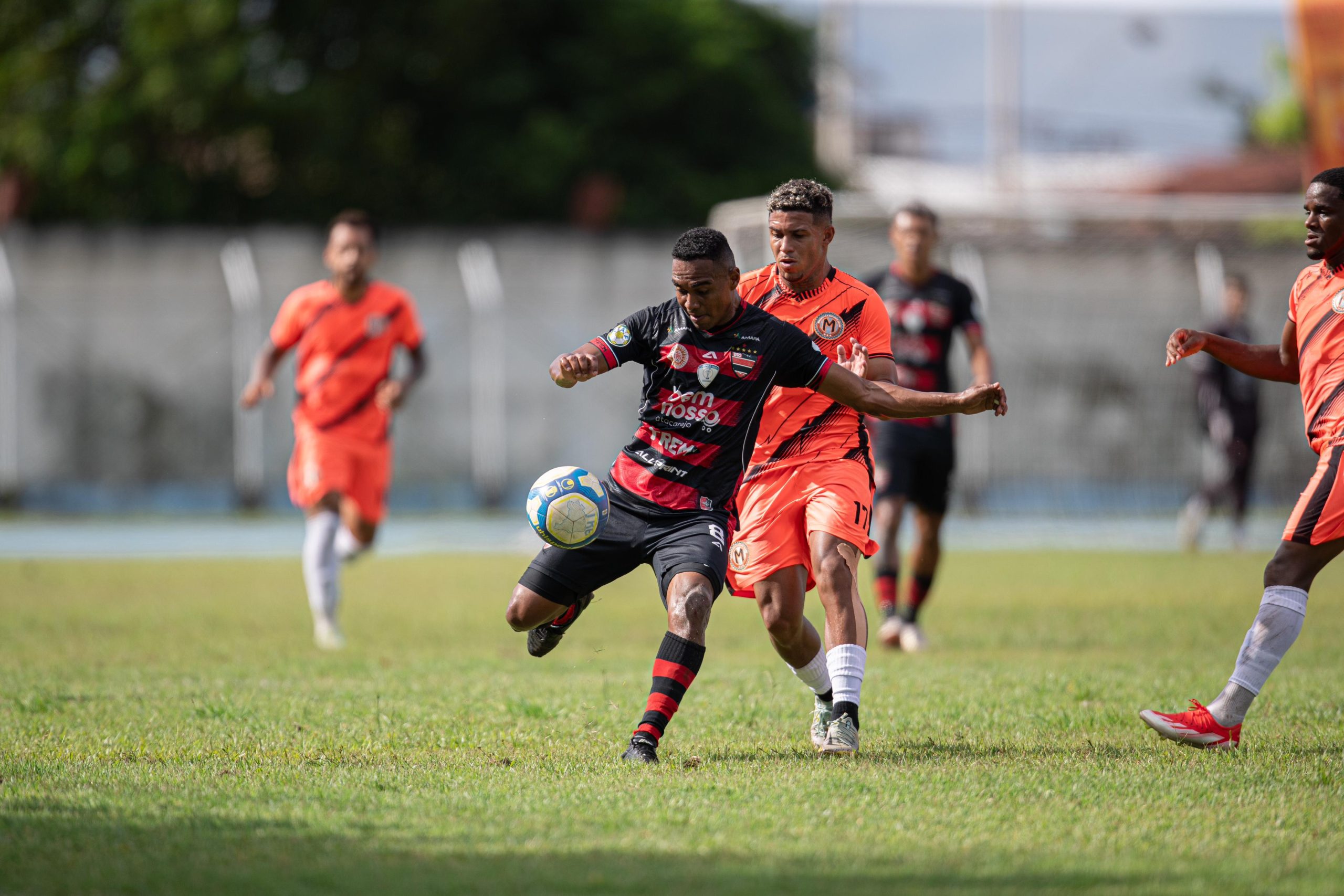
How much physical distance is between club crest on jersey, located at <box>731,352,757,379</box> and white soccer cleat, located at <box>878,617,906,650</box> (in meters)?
4.08

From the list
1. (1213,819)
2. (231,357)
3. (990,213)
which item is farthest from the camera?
(231,357)

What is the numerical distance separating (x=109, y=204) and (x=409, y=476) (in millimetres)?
8249

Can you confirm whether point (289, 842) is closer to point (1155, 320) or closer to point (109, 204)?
point (1155, 320)

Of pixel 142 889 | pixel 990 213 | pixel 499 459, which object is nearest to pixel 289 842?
pixel 142 889

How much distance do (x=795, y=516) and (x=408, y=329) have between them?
476 cm

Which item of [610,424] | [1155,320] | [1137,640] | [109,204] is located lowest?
[1137,640]

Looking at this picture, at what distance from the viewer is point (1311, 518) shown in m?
5.62

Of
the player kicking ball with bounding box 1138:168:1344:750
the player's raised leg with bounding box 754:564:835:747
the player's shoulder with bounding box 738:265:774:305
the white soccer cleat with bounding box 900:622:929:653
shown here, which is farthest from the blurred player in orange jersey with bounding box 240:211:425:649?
the player kicking ball with bounding box 1138:168:1344:750

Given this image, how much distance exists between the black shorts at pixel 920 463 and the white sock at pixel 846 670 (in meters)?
3.70

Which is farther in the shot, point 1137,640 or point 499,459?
point 499,459

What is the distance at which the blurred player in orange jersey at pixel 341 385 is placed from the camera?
9.64 m

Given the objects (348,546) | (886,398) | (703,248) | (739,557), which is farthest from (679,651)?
(348,546)

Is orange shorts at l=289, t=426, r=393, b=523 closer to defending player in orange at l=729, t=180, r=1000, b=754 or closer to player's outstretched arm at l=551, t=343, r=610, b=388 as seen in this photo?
defending player in orange at l=729, t=180, r=1000, b=754

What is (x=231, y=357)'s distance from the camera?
21.3 m
